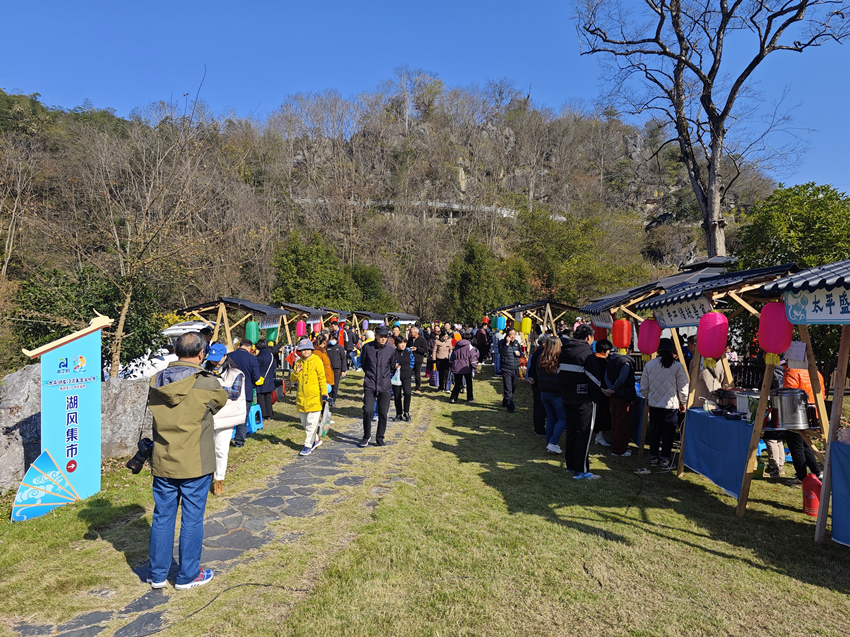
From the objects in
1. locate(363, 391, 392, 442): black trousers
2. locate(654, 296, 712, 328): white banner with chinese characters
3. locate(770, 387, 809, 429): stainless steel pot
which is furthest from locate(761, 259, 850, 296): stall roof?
locate(363, 391, 392, 442): black trousers

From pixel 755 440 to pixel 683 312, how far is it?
1.72 meters

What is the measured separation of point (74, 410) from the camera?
16.4 feet

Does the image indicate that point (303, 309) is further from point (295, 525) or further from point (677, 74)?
point (677, 74)

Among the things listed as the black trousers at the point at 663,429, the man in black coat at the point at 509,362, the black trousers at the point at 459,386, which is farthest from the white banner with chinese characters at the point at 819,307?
the black trousers at the point at 459,386

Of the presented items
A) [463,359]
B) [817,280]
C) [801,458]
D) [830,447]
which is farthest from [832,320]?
[463,359]

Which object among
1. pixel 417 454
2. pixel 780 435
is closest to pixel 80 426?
pixel 417 454

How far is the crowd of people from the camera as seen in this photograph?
330 centimetres

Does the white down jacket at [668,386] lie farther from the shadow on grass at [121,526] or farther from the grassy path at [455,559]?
the shadow on grass at [121,526]

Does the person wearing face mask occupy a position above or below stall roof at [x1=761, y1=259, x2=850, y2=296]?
below

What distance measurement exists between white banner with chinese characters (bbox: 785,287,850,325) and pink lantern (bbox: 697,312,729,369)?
0.89 metres

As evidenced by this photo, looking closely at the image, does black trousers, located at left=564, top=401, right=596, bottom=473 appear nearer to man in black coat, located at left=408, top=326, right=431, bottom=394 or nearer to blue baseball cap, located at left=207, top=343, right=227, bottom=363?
blue baseball cap, located at left=207, top=343, right=227, bottom=363

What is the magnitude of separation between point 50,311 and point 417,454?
6.12 m

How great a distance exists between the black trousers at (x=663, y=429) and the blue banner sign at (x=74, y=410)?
651 cm

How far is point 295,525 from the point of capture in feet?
15.0
